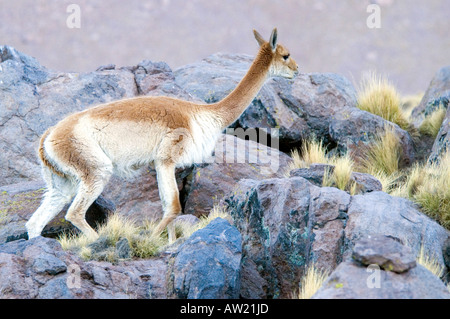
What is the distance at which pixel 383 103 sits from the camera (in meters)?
13.1

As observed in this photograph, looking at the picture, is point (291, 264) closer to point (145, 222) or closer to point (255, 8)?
point (145, 222)

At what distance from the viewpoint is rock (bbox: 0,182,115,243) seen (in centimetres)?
838

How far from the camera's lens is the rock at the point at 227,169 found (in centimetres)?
992

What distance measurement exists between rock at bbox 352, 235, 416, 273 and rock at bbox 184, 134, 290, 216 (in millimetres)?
4498

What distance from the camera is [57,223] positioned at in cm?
865

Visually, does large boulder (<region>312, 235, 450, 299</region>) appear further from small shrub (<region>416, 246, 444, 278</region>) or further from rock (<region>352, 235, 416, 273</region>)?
small shrub (<region>416, 246, 444, 278</region>)

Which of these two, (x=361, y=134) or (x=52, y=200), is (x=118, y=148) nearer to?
(x=52, y=200)

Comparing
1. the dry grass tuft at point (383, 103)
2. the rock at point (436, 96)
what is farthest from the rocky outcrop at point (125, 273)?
the rock at point (436, 96)

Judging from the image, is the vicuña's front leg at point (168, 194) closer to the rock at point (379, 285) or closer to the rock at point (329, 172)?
the rock at point (329, 172)

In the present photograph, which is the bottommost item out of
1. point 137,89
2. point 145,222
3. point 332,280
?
point 145,222
